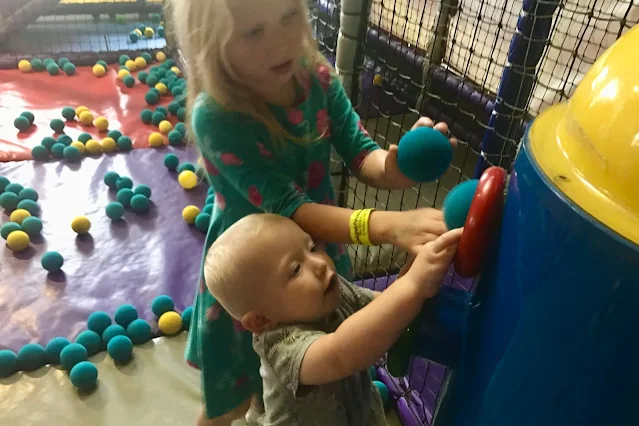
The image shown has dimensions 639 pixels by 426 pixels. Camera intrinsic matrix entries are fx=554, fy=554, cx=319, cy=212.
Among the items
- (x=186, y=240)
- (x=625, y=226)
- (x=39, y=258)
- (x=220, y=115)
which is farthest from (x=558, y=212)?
(x=39, y=258)

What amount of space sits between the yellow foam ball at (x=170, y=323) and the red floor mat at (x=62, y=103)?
1.06 meters

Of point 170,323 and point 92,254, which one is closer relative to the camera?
point 170,323

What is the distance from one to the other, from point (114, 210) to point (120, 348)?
63 centimetres

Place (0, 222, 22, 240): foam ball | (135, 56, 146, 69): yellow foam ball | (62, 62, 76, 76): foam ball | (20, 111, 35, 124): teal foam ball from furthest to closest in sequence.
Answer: (135, 56, 146, 69): yellow foam ball → (62, 62, 76, 76): foam ball → (20, 111, 35, 124): teal foam ball → (0, 222, 22, 240): foam ball

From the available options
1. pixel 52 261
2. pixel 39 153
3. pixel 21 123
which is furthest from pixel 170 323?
pixel 21 123

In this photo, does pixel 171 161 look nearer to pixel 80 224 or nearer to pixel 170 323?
pixel 80 224

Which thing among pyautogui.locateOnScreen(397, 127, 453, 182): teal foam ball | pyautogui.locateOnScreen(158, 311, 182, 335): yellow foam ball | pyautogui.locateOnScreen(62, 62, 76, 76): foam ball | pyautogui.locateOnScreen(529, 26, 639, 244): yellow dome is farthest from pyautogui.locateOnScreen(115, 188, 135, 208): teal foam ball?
pyautogui.locateOnScreen(529, 26, 639, 244): yellow dome

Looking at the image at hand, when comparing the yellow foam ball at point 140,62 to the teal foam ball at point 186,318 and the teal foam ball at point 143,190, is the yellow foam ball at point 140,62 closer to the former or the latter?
the teal foam ball at point 143,190

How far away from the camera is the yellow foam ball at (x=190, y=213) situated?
6.08 ft

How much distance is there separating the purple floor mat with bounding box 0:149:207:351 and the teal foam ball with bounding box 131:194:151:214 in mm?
21

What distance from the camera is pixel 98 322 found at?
142 cm

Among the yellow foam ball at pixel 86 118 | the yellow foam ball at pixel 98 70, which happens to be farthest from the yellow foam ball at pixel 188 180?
the yellow foam ball at pixel 98 70

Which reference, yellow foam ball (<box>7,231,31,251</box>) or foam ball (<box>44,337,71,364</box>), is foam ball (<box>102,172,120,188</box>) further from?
foam ball (<box>44,337,71,364</box>)

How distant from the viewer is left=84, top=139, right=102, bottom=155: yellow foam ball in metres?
2.22
